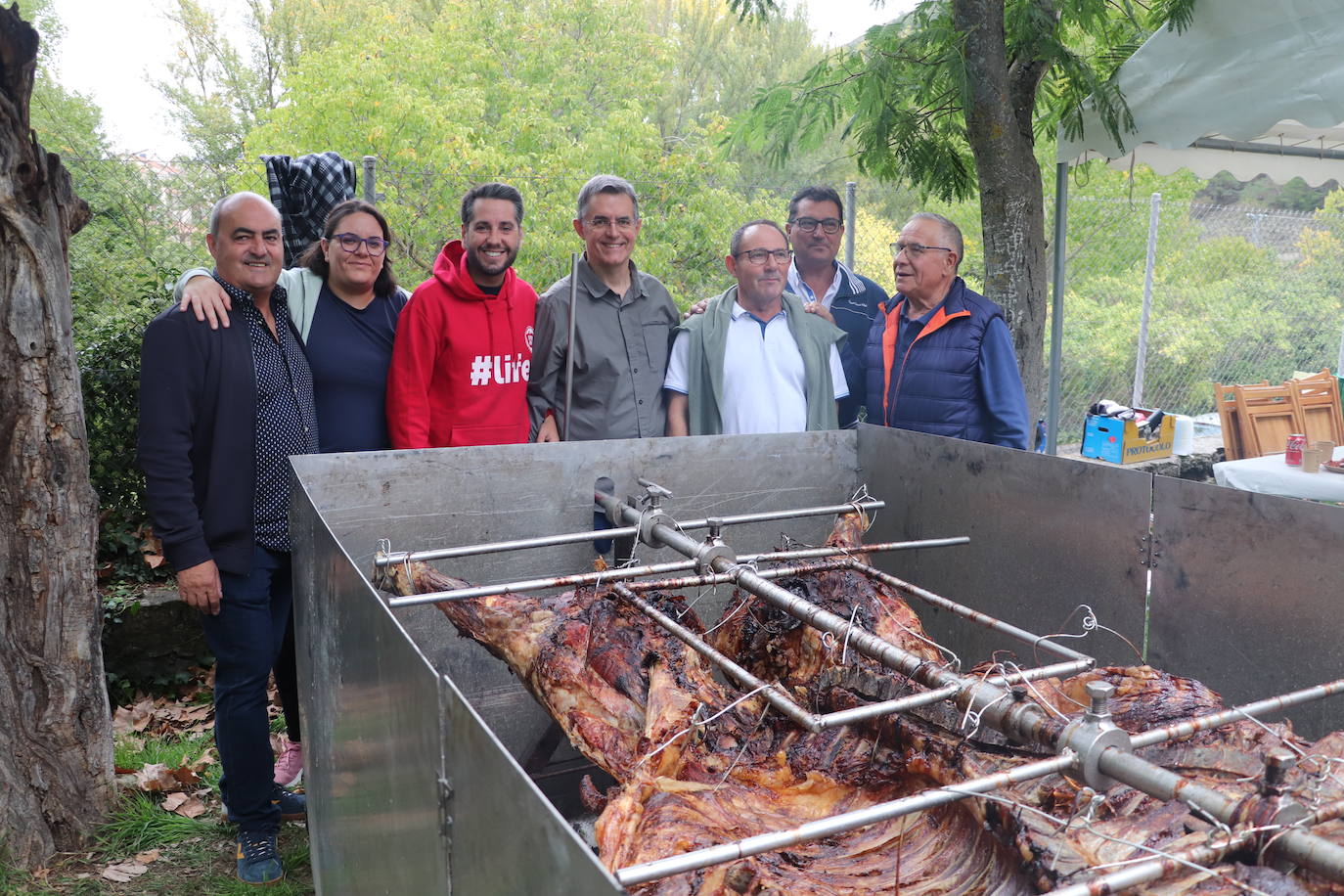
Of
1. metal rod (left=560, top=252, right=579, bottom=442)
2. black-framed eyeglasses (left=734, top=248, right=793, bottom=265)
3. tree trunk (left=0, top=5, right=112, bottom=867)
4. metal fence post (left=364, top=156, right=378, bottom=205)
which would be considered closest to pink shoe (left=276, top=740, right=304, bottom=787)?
tree trunk (left=0, top=5, right=112, bottom=867)

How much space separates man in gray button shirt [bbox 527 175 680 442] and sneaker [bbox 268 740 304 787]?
170 centimetres

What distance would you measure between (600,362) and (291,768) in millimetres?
2170

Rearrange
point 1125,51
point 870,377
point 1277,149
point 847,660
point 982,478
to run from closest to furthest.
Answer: point 847,660, point 982,478, point 870,377, point 1125,51, point 1277,149

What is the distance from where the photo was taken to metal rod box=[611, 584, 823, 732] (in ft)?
6.32

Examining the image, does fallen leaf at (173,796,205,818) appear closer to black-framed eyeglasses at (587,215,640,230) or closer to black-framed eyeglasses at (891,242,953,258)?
black-framed eyeglasses at (587,215,640,230)

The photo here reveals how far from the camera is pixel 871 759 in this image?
2.36m

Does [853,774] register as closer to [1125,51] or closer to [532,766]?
[532,766]

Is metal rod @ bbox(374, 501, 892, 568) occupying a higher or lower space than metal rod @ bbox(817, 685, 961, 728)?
higher

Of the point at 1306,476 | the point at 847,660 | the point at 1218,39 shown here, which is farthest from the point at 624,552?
the point at 1218,39

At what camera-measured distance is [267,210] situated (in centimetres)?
350

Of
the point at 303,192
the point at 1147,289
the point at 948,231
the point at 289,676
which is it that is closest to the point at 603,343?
the point at 948,231

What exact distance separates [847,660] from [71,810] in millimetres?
2998

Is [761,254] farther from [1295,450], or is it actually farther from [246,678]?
[1295,450]

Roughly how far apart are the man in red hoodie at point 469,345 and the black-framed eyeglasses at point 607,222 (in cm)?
32
